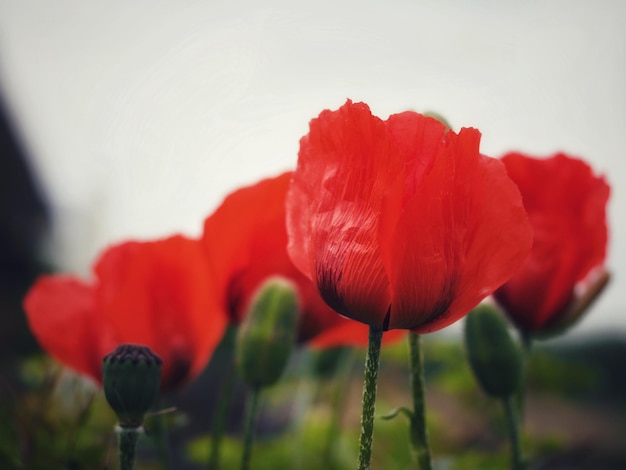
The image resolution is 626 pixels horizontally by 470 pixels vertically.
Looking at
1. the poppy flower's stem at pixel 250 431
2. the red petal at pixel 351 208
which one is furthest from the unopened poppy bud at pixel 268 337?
the red petal at pixel 351 208

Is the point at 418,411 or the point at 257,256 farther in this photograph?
the point at 257,256

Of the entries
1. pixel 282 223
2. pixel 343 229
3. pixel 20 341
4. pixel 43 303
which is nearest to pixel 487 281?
pixel 343 229

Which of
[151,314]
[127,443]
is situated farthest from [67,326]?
[127,443]

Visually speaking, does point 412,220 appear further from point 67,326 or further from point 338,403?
point 338,403

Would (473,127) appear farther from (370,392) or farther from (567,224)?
(567,224)

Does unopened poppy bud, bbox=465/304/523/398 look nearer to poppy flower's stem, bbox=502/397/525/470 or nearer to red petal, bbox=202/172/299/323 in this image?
poppy flower's stem, bbox=502/397/525/470

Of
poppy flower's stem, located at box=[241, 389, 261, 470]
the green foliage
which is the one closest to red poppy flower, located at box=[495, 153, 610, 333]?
the green foliage
